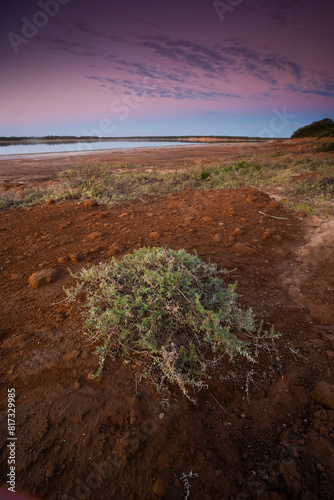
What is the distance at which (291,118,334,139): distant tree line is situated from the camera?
33494mm

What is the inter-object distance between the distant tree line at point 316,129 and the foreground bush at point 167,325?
38728 millimetres

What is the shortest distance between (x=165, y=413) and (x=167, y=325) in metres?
0.59

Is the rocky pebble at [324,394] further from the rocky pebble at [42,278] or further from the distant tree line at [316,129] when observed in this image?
the distant tree line at [316,129]

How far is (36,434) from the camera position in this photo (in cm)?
143

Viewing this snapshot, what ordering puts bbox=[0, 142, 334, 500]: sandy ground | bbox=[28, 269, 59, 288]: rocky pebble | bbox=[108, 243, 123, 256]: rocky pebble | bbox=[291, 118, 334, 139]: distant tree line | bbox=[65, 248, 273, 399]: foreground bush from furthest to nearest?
bbox=[291, 118, 334, 139]: distant tree line < bbox=[108, 243, 123, 256]: rocky pebble < bbox=[28, 269, 59, 288]: rocky pebble < bbox=[65, 248, 273, 399]: foreground bush < bbox=[0, 142, 334, 500]: sandy ground

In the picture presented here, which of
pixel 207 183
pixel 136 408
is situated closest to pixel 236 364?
pixel 136 408

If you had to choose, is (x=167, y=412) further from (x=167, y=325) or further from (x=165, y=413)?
(x=167, y=325)

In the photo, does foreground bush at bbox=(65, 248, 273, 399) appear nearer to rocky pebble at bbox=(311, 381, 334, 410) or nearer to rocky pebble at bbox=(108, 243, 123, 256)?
rocky pebble at bbox=(311, 381, 334, 410)

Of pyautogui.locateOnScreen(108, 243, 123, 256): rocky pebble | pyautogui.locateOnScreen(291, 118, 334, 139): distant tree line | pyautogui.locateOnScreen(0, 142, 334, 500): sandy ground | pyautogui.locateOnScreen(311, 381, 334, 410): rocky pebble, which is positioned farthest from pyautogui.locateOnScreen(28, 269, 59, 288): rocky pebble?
pyautogui.locateOnScreen(291, 118, 334, 139): distant tree line

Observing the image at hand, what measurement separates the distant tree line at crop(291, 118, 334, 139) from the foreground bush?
127 feet

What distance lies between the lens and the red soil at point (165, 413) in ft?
4.19

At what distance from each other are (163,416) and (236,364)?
0.70 meters

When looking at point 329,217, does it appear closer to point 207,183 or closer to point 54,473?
point 207,183

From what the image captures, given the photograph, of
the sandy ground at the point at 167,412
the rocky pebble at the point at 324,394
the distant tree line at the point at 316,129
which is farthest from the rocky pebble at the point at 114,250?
the distant tree line at the point at 316,129
